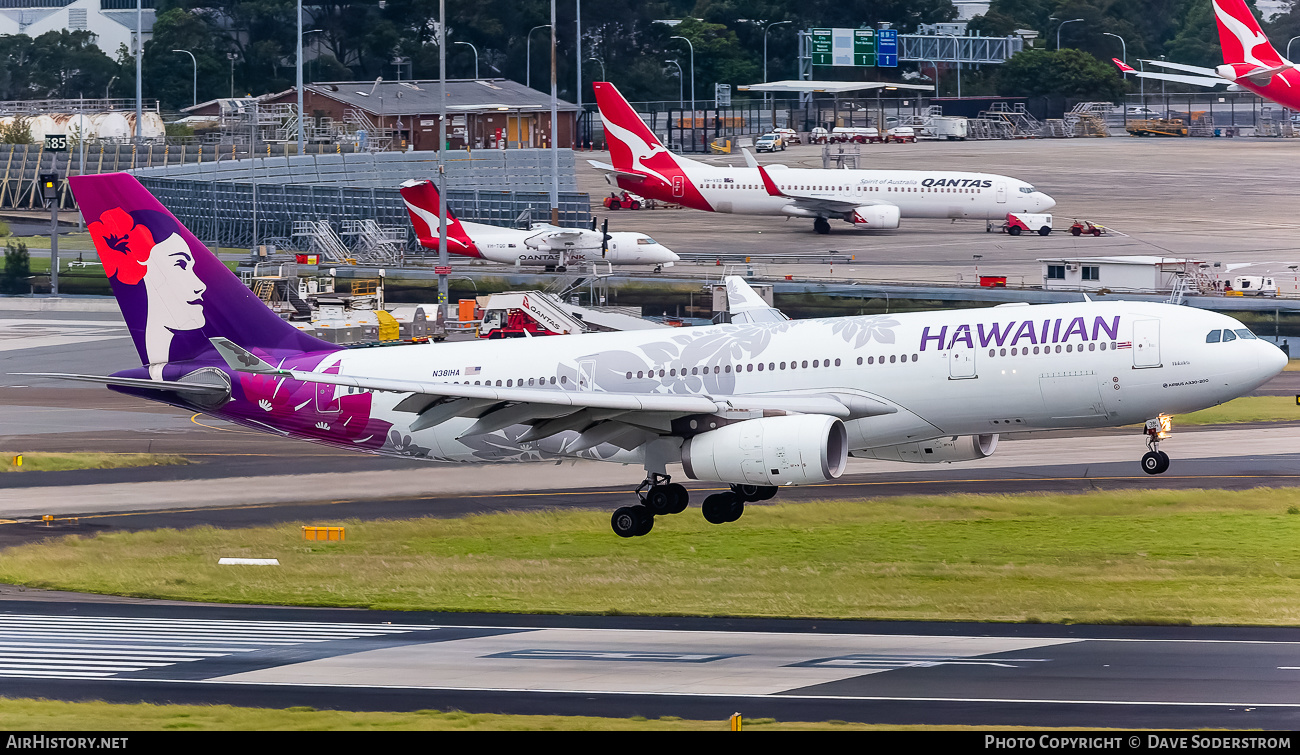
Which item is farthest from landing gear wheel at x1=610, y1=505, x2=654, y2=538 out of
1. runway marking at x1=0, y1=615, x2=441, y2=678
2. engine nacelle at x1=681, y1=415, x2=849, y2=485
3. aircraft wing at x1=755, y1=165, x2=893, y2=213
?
aircraft wing at x1=755, y1=165, x2=893, y2=213

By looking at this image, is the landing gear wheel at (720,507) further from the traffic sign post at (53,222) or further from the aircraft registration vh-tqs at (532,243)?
the traffic sign post at (53,222)

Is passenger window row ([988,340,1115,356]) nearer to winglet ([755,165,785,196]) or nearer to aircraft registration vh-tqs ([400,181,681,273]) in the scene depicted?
aircraft registration vh-tqs ([400,181,681,273])

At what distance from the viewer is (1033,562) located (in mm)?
41219

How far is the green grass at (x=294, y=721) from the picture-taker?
26062 millimetres

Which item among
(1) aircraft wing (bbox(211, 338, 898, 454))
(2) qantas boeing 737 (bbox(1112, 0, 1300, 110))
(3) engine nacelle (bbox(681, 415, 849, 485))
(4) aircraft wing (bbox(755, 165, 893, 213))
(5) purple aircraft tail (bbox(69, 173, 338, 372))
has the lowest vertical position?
(3) engine nacelle (bbox(681, 415, 849, 485))

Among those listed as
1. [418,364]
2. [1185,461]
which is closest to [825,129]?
[1185,461]

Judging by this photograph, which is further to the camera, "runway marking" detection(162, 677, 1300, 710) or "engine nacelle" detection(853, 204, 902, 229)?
"engine nacelle" detection(853, 204, 902, 229)

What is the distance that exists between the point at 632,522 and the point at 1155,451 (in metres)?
14.4

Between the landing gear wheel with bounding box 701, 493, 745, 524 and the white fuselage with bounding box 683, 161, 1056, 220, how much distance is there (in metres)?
81.2

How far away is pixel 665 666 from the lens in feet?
103

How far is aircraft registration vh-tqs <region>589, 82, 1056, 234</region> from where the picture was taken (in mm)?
121250

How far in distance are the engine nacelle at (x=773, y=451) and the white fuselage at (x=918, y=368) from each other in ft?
7.89
